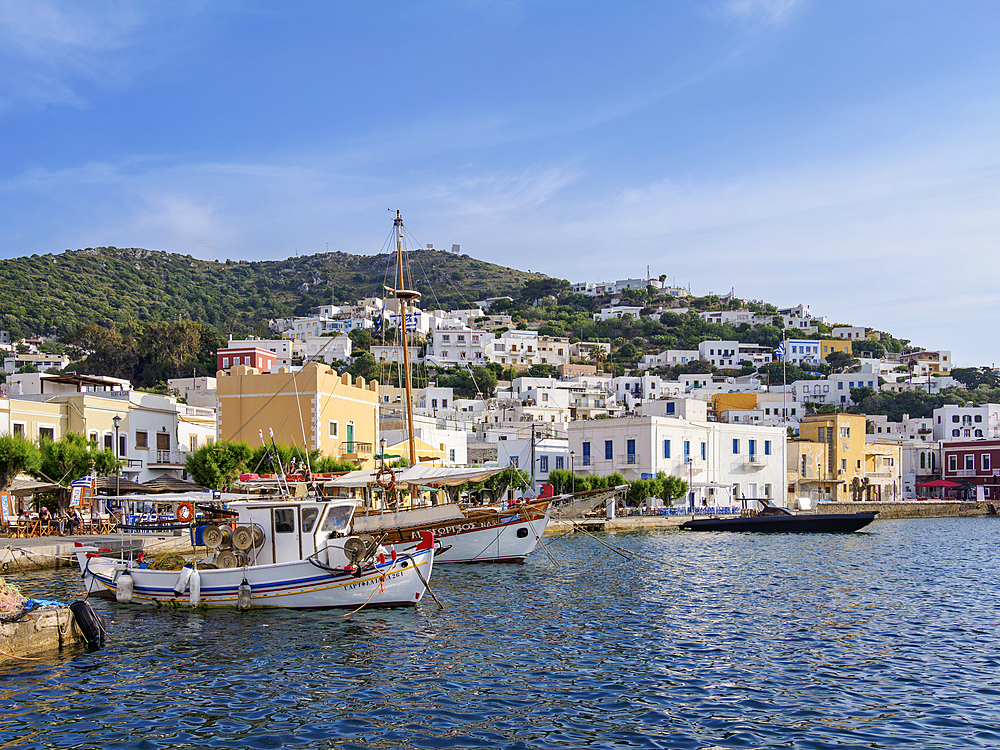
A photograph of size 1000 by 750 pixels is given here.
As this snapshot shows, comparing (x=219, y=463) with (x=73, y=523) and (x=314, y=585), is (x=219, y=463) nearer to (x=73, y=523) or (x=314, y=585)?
(x=73, y=523)

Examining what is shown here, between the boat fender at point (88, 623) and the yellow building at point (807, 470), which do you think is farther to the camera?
the yellow building at point (807, 470)

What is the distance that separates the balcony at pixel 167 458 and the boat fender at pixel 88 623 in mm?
31460

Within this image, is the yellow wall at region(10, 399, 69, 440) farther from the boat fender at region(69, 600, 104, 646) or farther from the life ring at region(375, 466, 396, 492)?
the boat fender at region(69, 600, 104, 646)

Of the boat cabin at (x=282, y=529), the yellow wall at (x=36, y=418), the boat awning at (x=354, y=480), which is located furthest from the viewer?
the yellow wall at (x=36, y=418)

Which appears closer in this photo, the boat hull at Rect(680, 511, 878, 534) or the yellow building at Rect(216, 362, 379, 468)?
the yellow building at Rect(216, 362, 379, 468)

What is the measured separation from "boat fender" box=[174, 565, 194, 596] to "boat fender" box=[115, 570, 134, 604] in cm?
172

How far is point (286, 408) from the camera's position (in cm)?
4691

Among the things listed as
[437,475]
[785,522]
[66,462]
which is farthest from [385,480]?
[785,522]

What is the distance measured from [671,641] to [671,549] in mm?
23017

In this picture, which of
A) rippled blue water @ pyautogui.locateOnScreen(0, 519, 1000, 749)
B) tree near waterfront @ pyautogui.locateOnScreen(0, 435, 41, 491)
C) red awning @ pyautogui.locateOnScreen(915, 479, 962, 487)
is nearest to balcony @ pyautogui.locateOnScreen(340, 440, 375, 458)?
tree near waterfront @ pyautogui.locateOnScreen(0, 435, 41, 491)

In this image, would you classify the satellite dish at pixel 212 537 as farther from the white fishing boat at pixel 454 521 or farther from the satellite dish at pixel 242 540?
the white fishing boat at pixel 454 521

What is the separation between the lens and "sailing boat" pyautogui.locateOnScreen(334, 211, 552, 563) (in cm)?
3159

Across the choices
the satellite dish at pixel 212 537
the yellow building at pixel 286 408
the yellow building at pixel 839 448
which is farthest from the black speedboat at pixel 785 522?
the satellite dish at pixel 212 537

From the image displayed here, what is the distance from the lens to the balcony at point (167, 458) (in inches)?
1921
